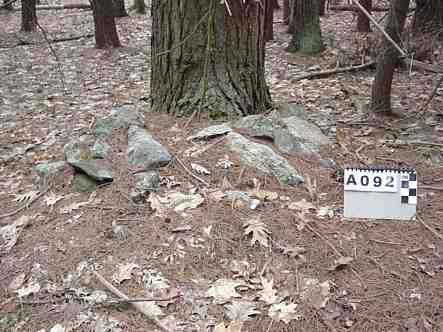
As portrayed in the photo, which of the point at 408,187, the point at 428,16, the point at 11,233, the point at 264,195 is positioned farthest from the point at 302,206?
the point at 428,16

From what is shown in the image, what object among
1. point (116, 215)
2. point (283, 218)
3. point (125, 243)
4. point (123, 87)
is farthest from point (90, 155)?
point (123, 87)

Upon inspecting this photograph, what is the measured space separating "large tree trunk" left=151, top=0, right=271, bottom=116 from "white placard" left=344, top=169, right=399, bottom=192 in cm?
131

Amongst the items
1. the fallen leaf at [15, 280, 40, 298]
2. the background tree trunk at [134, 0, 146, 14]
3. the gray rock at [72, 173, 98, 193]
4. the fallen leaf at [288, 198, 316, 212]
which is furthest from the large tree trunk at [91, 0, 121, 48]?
the fallen leaf at [15, 280, 40, 298]

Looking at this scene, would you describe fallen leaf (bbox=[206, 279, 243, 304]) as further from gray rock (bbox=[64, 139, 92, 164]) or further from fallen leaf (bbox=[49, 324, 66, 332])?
gray rock (bbox=[64, 139, 92, 164])

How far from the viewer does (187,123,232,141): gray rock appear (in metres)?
3.40

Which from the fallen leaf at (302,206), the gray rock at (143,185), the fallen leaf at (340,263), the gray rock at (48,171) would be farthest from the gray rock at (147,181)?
the fallen leaf at (340,263)

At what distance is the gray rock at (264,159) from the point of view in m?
3.08

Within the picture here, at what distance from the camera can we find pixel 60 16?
551 inches

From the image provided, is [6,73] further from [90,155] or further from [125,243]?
[125,243]

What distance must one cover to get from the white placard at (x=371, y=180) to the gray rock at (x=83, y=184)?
1683 millimetres

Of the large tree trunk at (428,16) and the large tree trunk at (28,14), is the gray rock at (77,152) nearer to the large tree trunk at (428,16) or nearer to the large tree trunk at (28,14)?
the large tree trunk at (428,16)

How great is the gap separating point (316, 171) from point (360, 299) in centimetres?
116

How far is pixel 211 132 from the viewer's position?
341 cm

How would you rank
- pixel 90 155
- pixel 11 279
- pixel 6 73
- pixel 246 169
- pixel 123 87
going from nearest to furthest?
pixel 11 279, pixel 246 169, pixel 90 155, pixel 123 87, pixel 6 73
